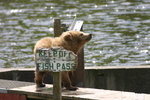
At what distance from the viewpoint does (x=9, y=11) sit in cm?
3509

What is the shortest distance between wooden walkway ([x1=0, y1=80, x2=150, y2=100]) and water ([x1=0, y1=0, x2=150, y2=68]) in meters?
6.72

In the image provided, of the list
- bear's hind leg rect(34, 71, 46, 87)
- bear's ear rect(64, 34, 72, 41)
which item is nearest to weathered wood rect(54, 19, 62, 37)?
bear's ear rect(64, 34, 72, 41)

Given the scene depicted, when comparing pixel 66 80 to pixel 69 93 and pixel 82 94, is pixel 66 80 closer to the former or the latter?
pixel 69 93

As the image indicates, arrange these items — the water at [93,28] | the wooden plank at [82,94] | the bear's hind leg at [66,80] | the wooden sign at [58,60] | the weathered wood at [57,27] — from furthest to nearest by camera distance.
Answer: the water at [93,28]
the weathered wood at [57,27]
the bear's hind leg at [66,80]
the wooden plank at [82,94]
the wooden sign at [58,60]

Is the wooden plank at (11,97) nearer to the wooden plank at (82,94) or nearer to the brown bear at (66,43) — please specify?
the wooden plank at (82,94)

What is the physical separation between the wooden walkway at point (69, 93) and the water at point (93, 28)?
672 centimetres

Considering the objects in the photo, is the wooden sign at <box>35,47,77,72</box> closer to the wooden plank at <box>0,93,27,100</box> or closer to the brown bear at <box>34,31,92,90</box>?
the brown bear at <box>34,31,92,90</box>

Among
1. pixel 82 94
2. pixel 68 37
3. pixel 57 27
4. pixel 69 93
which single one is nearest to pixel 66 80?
pixel 69 93

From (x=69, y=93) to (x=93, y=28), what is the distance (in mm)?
15690

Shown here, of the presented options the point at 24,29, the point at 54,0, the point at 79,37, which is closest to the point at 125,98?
the point at 79,37

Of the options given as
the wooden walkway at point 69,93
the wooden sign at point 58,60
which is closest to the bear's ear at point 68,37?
the wooden walkway at point 69,93

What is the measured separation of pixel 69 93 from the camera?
27.0 ft

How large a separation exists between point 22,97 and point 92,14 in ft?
70.5

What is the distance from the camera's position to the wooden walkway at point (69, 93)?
771 centimetres
